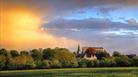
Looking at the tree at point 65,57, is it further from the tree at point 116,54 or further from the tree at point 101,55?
the tree at point 116,54

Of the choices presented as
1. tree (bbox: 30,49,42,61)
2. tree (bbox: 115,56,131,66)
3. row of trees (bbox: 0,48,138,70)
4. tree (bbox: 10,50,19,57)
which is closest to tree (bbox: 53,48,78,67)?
row of trees (bbox: 0,48,138,70)

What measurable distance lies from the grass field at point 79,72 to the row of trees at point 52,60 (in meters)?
0.14

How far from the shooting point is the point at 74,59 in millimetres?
12031

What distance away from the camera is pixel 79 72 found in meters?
12.2

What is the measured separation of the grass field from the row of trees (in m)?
0.14

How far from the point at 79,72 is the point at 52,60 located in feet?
3.32

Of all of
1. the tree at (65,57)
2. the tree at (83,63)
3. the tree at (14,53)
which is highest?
the tree at (14,53)

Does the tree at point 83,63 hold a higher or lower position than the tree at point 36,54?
lower

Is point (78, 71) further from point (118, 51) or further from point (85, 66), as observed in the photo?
point (118, 51)

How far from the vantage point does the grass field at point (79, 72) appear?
11258 mm

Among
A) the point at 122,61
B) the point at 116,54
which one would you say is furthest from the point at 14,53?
the point at 122,61

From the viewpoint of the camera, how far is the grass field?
36.9 feet

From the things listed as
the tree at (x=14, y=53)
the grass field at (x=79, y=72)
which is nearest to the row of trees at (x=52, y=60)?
the tree at (x=14, y=53)

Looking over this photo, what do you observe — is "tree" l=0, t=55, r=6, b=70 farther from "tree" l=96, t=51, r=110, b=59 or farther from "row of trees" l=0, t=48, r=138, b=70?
"tree" l=96, t=51, r=110, b=59
